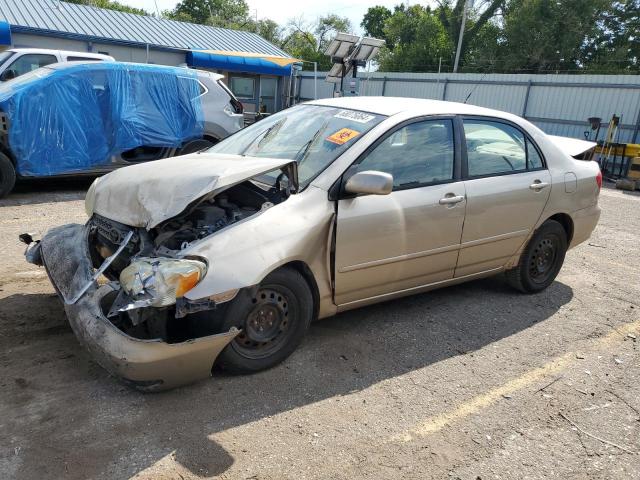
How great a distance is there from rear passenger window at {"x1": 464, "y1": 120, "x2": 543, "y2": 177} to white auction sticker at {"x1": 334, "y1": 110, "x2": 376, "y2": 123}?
2.85ft

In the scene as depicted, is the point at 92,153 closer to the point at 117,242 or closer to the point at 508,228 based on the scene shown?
the point at 117,242

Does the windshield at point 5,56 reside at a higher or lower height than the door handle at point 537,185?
higher

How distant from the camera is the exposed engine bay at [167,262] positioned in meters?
2.65

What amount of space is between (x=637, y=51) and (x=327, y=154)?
34.4 m

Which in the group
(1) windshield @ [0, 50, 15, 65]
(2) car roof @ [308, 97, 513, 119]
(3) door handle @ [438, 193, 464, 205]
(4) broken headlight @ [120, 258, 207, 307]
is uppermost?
(2) car roof @ [308, 97, 513, 119]

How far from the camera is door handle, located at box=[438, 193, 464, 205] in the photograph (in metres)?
3.86

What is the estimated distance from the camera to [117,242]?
10.6 ft

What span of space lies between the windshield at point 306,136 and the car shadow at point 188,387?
1.24m

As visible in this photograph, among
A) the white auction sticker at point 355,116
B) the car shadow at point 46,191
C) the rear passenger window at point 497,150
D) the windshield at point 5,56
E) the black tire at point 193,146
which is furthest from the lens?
the windshield at point 5,56

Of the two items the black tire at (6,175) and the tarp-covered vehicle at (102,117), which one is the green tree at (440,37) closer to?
the tarp-covered vehicle at (102,117)

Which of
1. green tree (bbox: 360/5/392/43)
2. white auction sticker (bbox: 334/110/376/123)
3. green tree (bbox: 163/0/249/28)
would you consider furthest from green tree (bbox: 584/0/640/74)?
green tree (bbox: 163/0/249/28)

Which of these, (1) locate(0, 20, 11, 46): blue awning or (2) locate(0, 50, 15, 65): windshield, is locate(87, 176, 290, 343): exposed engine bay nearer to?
(2) locate(0, 50, 15, 65): windshield

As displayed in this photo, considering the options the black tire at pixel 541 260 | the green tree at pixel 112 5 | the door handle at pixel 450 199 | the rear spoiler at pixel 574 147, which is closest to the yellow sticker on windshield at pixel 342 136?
Result: the door handle at pixel 450 199

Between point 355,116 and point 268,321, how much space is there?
5.44 ft
